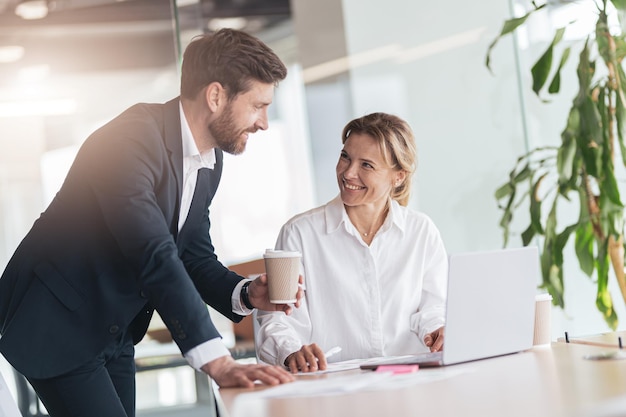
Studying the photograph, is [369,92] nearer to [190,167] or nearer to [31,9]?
[31,9]

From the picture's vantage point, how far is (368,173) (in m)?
2.54

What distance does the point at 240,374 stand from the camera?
5.55 feet

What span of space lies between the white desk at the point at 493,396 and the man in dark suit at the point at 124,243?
0.94ft

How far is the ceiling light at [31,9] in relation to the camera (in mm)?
4184

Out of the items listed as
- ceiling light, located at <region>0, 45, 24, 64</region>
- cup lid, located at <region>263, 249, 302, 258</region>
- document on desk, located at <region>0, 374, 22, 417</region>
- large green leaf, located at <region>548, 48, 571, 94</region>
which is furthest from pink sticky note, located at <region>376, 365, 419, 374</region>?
ceiling light, located at <region>0, 45, 24, 64</region>

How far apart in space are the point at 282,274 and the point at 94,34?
2.83m

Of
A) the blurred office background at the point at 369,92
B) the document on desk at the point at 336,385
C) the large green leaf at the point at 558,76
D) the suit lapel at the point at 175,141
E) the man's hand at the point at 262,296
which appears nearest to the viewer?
the document on desk at the point at 336,385

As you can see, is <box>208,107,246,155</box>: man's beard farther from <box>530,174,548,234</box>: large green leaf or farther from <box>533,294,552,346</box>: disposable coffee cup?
<box>530,174,548,234</box>: large green leaf

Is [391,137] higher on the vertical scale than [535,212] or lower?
higher

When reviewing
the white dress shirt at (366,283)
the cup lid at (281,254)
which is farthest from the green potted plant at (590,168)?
the cup lid at (281,254)

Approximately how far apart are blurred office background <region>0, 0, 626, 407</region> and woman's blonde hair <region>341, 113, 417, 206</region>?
1.28m

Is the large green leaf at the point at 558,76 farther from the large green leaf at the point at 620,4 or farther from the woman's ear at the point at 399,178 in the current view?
the woman's ear at the point at 399,178

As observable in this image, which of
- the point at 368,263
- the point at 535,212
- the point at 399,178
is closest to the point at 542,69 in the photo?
the point at 535,212

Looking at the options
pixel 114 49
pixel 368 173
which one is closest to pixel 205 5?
pixel 114 49
